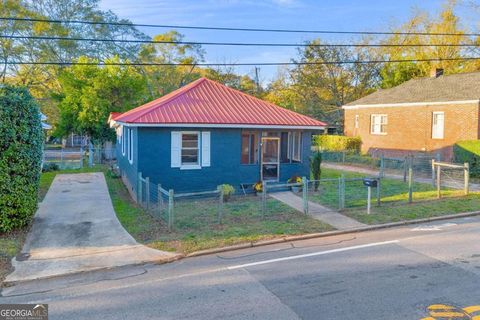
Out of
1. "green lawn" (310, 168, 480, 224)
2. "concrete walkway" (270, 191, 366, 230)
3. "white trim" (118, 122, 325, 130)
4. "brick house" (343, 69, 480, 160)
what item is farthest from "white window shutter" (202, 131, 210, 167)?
"brick house" (343, 69, 480, 160)

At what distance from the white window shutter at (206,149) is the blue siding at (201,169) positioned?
0.51ft

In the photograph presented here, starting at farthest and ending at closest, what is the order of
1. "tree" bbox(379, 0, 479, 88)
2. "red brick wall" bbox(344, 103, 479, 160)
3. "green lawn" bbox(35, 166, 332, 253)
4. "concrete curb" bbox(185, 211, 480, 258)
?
"tree" bbox(379, 0, 479, 88) < "red brick wall" bbox(344, 103, 479, 160) < "green lawn" bbox(35, 166, 332, 253) < "concrete curb" bbox(185, 211, 480, 258)

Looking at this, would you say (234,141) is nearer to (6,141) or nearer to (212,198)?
(212,198)

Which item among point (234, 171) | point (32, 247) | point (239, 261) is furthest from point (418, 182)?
point (32, 247)

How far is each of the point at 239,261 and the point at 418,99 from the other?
22.7 m

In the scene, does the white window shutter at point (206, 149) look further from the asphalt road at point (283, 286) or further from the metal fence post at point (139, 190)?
the asphalt road at point (283, 286)

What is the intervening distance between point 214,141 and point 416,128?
672 inches

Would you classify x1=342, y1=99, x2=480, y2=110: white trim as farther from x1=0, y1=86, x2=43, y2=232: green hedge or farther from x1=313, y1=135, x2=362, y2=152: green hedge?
x1=0, y1=86, x2=43, y2=232: green hedge

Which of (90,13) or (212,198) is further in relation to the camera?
(90,13)

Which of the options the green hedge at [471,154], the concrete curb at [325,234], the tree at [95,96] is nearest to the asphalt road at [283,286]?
the concrete curb at [325,234]

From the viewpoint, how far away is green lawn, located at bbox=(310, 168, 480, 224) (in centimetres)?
1197

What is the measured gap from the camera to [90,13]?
45.2 m
